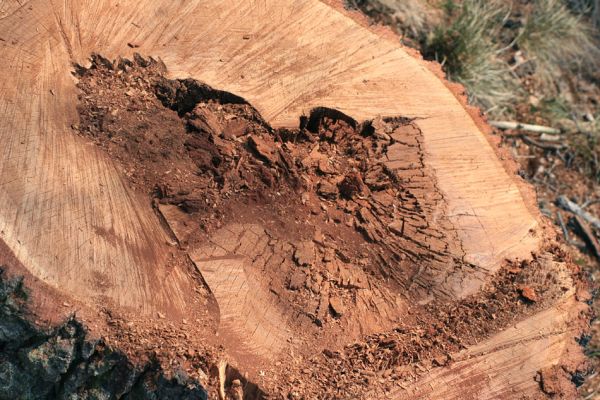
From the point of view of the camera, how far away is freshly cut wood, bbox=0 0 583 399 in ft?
5.87

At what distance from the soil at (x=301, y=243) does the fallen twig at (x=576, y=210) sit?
1.58 m

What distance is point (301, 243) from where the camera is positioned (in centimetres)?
194

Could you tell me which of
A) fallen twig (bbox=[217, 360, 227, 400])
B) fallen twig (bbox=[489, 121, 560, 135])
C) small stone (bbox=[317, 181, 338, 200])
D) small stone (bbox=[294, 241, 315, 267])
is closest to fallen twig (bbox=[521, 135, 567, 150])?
fallen twig (bbox=[489, 121, 560, 135])

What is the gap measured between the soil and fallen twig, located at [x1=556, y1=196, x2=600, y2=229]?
5.19 ft

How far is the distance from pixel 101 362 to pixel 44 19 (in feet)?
3.77

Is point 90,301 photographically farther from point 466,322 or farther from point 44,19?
point 466,322

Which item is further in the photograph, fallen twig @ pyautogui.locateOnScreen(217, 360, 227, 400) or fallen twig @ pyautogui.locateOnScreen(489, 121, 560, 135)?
fallen twig @ pyautogui.locateOnScreen(489, 121, 560, 135)

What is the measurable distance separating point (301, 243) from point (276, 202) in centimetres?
16

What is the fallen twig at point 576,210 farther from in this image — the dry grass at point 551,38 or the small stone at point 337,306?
the small stone at point 337,306

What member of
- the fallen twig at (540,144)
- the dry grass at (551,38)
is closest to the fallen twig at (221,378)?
the fallen twig at (540,144)

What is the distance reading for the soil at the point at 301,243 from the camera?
5.96 ft

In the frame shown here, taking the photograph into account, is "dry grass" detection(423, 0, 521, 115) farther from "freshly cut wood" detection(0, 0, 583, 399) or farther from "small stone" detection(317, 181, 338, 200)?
"small stone" detection(317, 181, 338, 200)

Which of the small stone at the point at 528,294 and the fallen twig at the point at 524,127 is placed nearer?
the small stone at the point at 528,294

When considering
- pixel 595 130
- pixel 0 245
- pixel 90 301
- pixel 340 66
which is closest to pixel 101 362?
pixel 90 301
